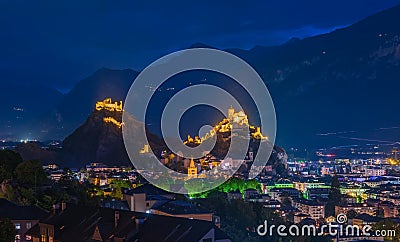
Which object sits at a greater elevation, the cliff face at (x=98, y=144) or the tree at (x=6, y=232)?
the cliff face at (x=98, y=144)

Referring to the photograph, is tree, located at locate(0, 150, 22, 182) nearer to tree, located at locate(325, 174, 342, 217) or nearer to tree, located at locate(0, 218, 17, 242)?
tree, located at locate(0, 218, 17, 242)

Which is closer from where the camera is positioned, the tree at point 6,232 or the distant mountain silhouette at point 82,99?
the tree at point 6,232

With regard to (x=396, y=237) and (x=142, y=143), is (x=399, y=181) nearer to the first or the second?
(x=142, y=143)

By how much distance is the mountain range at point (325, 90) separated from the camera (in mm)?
103062

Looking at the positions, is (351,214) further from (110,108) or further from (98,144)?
(110,108)

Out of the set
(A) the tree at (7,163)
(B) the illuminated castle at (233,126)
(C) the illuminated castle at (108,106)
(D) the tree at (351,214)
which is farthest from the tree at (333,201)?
(A) the tree at (7,163)

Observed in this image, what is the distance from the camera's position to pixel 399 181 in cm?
6112

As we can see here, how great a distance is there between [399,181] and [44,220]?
5167cm

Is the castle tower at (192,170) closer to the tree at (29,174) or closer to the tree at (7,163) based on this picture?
the tree at (7,163)

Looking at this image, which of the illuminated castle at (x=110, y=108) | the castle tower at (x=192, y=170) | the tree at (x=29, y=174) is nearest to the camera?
the tree at (x=29, y=174)

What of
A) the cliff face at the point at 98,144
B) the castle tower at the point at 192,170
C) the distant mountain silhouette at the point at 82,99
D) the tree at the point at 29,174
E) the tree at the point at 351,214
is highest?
the distant mountain silhouette at the point at 82,99

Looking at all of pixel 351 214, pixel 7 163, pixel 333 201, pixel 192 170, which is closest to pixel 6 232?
pixel 7 163

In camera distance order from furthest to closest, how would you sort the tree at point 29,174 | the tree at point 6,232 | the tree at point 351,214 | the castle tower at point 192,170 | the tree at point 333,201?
the castle tower at point 192,170 → the tree at point 333,201 → the tree at point 351,214 → the tree at point 29,174 → the tree at point 6,232

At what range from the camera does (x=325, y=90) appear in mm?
115125
